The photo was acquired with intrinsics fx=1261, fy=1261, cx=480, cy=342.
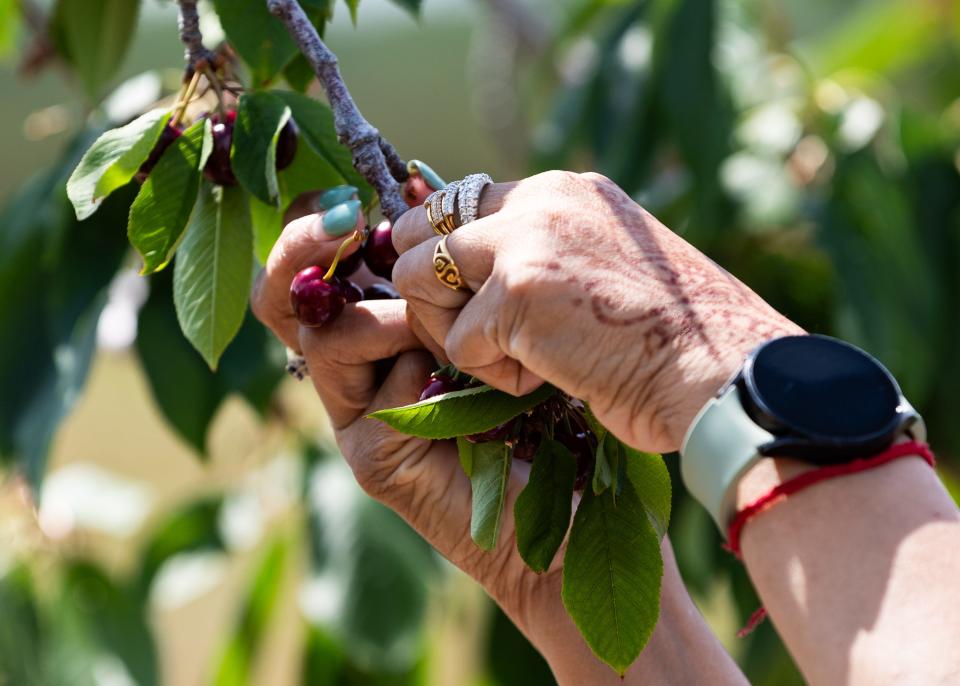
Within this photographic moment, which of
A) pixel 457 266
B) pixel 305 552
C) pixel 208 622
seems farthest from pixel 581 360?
pixel 208 622

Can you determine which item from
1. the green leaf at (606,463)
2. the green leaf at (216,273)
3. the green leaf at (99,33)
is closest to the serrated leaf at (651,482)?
the green leaf at (606,463)

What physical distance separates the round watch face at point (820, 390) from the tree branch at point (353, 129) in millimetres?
324

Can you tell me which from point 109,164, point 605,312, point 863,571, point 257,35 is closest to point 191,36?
point 257,35

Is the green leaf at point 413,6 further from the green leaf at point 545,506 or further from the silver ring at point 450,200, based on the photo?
the green leaf at point 545,506

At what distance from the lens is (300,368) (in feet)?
3.74

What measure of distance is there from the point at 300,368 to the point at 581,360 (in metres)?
0.38

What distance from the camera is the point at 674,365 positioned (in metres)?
0.82

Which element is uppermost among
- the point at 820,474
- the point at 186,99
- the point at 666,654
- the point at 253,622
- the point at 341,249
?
the point at 186,99

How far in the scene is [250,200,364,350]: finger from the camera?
0.97m

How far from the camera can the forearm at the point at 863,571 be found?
2.37 ft

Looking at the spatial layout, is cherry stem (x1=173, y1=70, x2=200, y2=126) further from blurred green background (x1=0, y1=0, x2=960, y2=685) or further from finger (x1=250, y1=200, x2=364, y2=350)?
blurred green background (x1=0, y1=0, x2=960, y2=685)

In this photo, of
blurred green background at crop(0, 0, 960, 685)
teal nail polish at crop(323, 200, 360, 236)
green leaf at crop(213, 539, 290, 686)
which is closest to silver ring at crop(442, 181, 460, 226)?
teal nail polish at crop(323, 200, 360, 236)

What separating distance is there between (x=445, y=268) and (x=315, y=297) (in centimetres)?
15

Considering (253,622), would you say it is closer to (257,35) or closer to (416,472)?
(416,472)
